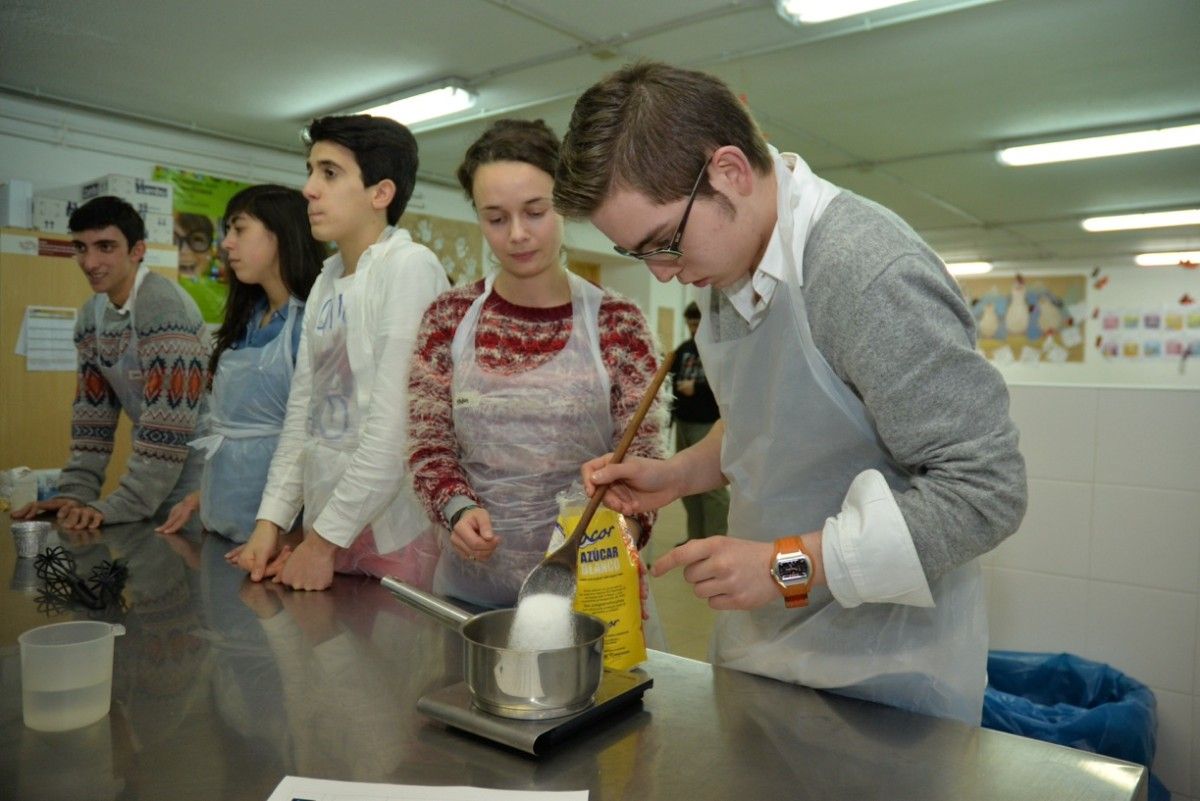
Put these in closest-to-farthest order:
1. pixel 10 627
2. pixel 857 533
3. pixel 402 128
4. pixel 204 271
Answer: pixel 857 533 < pixel 10 627 < pixel 402 128 < pixel 204 271

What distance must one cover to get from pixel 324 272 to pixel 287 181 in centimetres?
445

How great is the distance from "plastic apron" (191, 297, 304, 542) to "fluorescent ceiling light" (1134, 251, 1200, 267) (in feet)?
29.5

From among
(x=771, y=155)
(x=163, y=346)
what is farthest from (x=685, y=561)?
(x=163, y=346)

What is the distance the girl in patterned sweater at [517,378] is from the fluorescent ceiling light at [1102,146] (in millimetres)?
4602

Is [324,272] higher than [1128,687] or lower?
higher

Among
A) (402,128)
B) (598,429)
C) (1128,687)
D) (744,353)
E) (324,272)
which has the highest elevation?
(402,128)

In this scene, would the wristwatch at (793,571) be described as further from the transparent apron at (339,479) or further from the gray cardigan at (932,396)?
the transparent apron at (339,479)

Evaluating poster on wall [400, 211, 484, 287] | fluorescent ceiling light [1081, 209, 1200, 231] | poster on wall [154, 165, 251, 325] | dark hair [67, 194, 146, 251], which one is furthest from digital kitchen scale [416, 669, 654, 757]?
fluorescent ceiling light [1081, 209, 1200, 231]

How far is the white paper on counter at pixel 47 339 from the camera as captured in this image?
132 inches

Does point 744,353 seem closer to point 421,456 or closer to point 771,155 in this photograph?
point 771,155

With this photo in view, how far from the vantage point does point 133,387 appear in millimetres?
2010

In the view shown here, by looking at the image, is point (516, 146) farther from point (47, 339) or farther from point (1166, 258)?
point (1166, 258)

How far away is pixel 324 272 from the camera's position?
157 cm

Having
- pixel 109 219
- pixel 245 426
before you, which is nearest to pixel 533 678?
pixel 245 426
